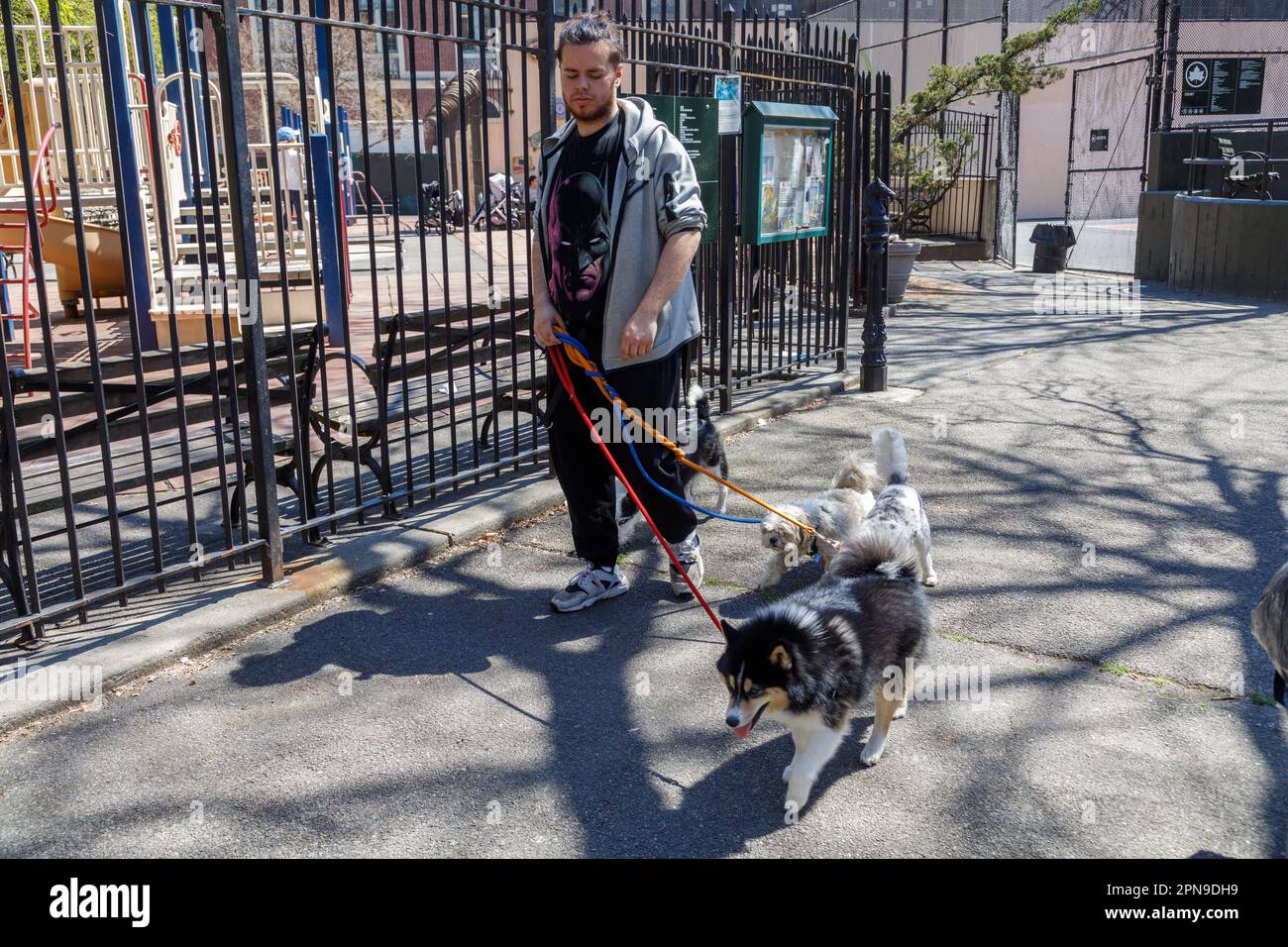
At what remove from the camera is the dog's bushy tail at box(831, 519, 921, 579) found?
3.63 metres

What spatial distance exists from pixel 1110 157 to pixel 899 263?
18569 millimetres

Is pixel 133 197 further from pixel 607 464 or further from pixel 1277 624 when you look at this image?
pixel 1277 624

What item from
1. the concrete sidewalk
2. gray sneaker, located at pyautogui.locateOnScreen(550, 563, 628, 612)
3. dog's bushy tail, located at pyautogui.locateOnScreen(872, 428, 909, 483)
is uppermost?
dog's bushy tail, located at pyautogui.locateOnScreen(872, 428, 909, 483)

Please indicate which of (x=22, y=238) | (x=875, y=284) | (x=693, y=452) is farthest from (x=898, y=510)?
(x=22, y=238)

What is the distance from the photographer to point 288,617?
14.4ft

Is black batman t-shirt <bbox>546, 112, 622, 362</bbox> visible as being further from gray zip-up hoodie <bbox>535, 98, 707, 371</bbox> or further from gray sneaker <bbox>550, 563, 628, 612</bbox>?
gray sneaker <bbox>550, 563, 628, 612</bbox>

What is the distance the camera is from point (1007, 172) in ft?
61.3

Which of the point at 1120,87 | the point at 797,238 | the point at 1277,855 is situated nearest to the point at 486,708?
the point at 1277,855

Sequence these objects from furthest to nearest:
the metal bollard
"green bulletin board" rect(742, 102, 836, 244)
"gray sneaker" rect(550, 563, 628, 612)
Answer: the metal bollard, "green bulletin board" rect(742, 102, 836, 244), "gray sneaker" rect(550, 563, 628, 612)

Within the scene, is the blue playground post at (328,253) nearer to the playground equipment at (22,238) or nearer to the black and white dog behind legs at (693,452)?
the playground equipment at (22,238)

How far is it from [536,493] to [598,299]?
1.88 meters

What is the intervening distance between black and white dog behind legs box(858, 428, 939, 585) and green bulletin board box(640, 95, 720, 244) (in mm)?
2598

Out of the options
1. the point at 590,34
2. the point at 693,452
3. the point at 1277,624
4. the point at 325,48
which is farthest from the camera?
the point at 325,48

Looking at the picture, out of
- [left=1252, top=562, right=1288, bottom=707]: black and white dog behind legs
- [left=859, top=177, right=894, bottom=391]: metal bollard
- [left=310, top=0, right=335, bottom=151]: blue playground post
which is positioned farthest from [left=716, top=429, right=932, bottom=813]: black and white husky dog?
[left=859, top=177, right=894, bottom=391]: metal bollard
